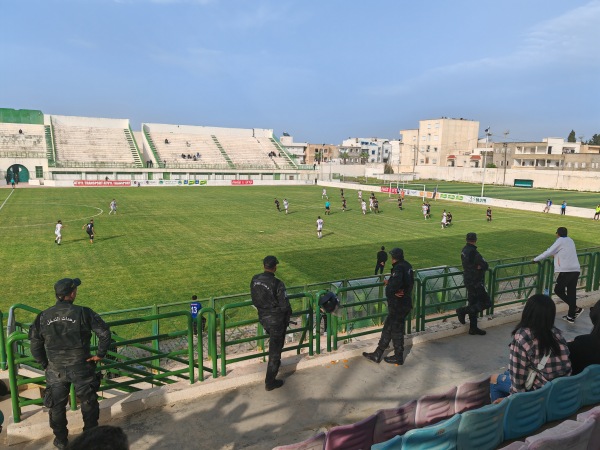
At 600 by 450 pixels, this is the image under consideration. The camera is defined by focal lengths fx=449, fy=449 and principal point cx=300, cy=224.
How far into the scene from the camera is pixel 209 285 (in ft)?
54.7

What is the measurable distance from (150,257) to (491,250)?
1732 cm

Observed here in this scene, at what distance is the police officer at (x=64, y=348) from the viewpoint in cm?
480

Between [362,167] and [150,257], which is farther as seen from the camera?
[362,167]

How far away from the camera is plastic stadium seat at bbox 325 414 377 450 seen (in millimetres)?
4027

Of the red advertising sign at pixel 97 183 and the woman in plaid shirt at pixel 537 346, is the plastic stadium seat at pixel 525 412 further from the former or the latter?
the red advertising sign at pixel 97 183

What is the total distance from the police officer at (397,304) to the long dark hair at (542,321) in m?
2.16

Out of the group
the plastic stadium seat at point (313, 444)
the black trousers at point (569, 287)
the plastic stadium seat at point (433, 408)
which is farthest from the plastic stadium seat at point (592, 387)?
the black trousers at point (569, 287)

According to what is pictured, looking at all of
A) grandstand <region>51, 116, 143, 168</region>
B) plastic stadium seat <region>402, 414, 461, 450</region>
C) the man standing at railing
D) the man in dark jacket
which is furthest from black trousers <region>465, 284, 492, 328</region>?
grandstand <region>51, 116, 143, 168</region>

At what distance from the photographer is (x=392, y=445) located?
3.79 metres

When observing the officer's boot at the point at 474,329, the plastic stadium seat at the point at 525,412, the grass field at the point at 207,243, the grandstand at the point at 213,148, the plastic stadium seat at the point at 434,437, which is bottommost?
the grass field at the point at 207,243

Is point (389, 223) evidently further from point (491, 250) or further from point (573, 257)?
point (573, 257)

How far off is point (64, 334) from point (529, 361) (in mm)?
5109

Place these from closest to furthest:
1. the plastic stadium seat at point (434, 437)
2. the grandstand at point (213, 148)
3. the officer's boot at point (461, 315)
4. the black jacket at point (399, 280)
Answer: the plastic stadium seat at point (434, 437) < the black jacket at point (399, 280) < the officer's boot at point (461, 315) < the grandstand at point (213, 148)

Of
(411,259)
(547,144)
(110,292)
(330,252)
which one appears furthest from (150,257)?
(547,144)
